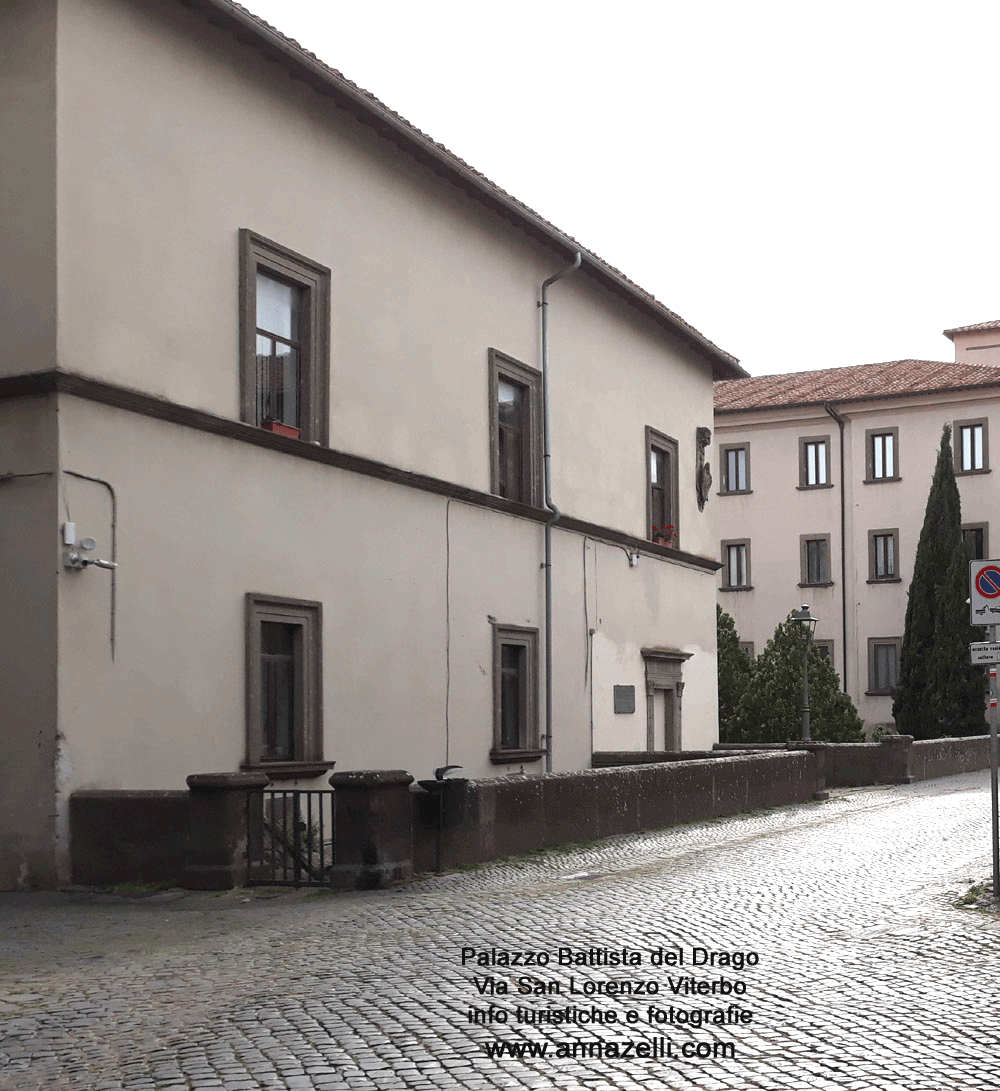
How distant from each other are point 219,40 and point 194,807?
8.60 m

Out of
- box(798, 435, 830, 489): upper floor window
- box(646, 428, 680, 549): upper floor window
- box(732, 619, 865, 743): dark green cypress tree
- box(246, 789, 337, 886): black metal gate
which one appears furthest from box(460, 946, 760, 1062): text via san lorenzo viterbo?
box(798, 435, 830, 489): upper floor window

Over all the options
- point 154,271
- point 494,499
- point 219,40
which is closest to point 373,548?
point 494,499

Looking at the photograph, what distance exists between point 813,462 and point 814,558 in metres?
3.28

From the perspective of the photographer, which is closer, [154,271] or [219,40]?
[154,271]

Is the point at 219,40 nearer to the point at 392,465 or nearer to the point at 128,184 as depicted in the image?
the point at 128,184

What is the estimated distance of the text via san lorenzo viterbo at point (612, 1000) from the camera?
7.26 m

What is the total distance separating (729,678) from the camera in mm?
42156

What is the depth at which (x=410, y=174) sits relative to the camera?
2131cm

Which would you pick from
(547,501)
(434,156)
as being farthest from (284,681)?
(547,501)

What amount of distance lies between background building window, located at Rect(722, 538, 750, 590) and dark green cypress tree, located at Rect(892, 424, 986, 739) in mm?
6668

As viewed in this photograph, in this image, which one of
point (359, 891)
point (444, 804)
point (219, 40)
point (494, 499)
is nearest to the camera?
point (359, 891)

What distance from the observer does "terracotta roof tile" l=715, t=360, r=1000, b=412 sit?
53.4 meters

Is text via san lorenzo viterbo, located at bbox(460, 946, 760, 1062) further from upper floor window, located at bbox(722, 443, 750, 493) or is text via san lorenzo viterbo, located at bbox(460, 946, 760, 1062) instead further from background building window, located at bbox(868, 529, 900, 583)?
upper floor window, located at bbox(722, 443, 750, 493)

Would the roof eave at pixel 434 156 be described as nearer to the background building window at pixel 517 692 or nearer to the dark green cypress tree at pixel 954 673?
the background building window at pixel 517 692
